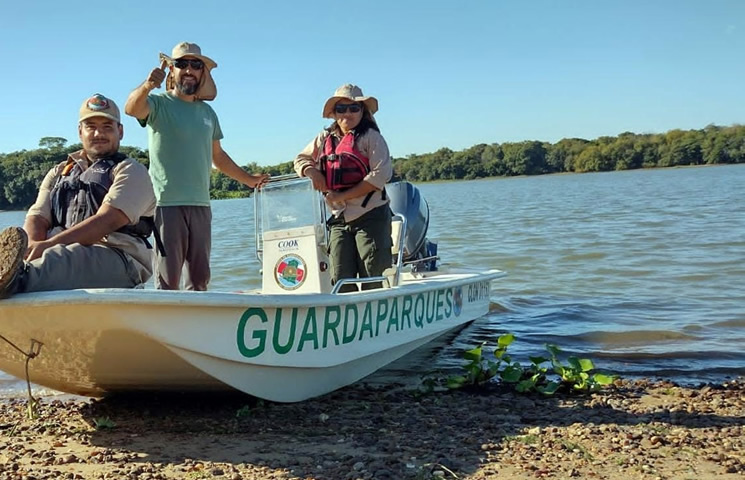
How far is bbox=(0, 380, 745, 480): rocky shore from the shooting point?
3873 mm

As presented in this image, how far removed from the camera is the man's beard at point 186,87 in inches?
203

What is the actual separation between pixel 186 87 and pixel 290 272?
161cm

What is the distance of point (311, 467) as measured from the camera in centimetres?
391

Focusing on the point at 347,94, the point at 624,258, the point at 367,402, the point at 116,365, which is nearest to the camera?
the point at 116,365

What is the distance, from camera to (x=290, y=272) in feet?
19.4

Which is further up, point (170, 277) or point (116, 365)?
point (170, 277)

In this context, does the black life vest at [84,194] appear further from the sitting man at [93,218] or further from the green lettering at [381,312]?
the green lettering at [381,312]

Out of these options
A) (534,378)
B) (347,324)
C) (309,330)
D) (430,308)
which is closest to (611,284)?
(430,308)

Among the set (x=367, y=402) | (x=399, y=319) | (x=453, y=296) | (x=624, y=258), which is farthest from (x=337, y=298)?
(x=624, y=258)

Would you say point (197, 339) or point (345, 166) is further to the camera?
point (345, 166)

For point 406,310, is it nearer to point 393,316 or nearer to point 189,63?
point 393,316

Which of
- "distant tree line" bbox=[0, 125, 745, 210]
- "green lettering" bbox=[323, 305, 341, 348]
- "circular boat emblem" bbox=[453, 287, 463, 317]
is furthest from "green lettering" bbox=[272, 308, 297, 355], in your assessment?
"distant tree line" bbox=[0, 125, 745, 210]

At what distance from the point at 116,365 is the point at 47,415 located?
113 cm

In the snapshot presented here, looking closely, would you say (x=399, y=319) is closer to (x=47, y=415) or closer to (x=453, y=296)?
(x=453, y=296)
